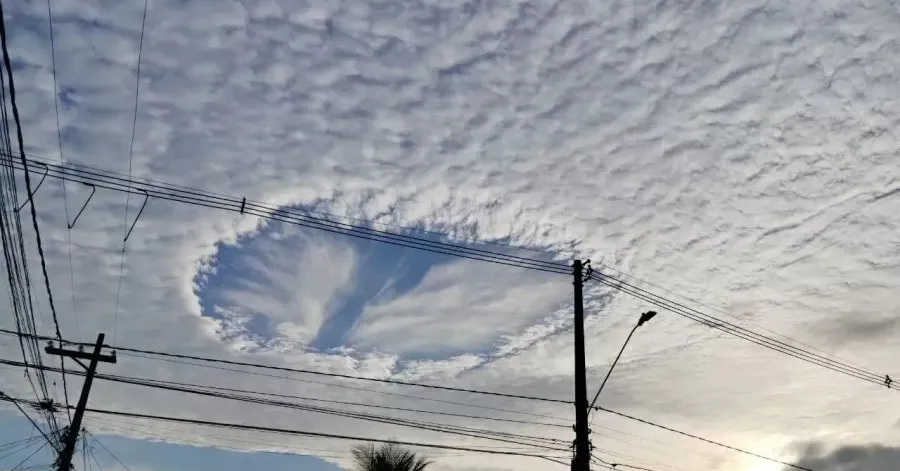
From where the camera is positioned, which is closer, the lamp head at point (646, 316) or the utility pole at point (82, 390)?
the lamp head at point (646, 316)

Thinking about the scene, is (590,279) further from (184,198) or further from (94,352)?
(94,352)

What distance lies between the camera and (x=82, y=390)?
25.1 meters

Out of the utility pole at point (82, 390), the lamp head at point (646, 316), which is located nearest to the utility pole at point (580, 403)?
the lamp head at point (646, 316)

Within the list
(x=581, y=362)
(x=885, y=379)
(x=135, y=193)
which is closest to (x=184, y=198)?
(x=135, y=193)

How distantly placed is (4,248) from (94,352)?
1510 centimetres

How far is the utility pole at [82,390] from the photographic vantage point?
24250 millimetres

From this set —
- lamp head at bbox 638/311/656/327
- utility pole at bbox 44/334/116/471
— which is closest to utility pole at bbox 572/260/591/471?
lamp head at bbox 638/311/656/327

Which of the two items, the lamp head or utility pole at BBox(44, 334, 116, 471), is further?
utility pole at BBox(44, 334, 116, 471)

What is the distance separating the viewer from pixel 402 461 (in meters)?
21.5

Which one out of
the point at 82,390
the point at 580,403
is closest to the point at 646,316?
the point at 580,403

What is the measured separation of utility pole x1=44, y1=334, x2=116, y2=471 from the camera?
79.6ft

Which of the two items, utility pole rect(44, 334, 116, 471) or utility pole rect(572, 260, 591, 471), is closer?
utility pole rect(572, 260, 591, 471)

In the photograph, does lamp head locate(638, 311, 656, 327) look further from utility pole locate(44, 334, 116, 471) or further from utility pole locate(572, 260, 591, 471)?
utility pole locate(44, 334, 116, 471)

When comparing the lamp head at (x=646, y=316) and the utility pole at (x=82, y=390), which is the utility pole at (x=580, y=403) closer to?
the lamp head at (x=646, y=316)
